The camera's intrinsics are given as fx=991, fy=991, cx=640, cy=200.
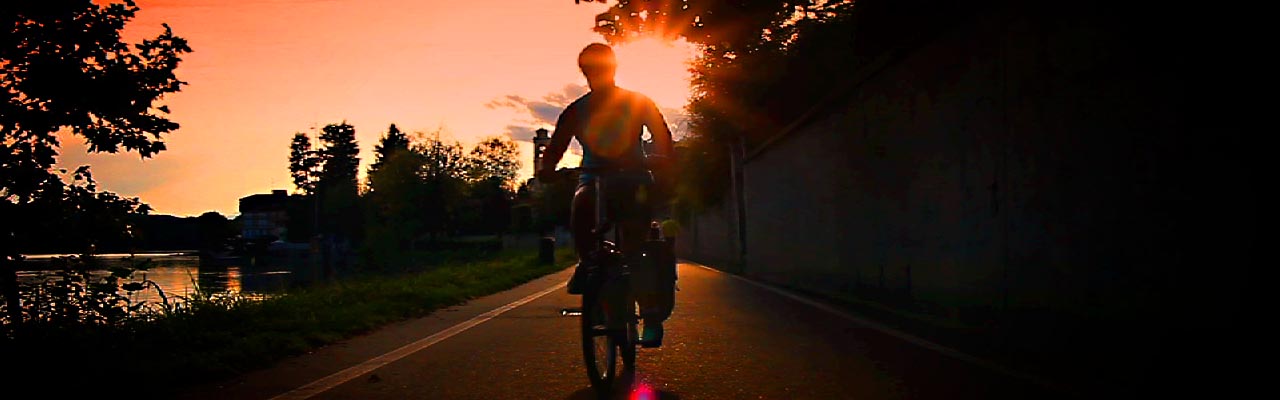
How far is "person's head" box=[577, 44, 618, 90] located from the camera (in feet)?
17.0

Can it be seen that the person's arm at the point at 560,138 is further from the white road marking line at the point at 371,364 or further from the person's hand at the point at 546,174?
the white road marking line at the point at 371,364

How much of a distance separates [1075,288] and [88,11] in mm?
8075

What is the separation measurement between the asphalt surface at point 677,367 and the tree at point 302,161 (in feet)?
410

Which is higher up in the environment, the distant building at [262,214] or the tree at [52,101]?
the distant building at [262,214]

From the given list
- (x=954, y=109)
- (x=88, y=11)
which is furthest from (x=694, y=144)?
(x=88, y=11)

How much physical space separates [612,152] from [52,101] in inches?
219

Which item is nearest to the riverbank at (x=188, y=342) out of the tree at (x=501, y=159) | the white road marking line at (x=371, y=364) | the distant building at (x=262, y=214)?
the white road marking line at (x=371, y=364)

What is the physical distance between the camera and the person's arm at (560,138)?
5.27 meters

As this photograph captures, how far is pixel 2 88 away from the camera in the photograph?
804 centimetres

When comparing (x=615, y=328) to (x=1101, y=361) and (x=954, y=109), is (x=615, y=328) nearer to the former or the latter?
(x=1101, y=361)

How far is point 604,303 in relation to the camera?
4.99m

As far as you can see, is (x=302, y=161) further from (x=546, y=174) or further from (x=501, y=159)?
(x=546, y=174)

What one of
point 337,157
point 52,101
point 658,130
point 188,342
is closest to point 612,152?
point 658,130

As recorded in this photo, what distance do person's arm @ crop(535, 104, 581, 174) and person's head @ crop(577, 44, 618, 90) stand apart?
0.20 metres
